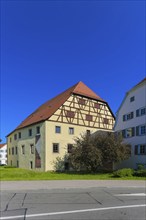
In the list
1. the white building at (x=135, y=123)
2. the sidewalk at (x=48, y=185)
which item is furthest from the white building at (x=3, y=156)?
the sidewalk at (x=48, y=185)

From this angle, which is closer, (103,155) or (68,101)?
(103,155)

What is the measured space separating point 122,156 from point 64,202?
19.8 m

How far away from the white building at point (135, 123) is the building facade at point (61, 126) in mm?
6359

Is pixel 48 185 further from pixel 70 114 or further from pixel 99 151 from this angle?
pixel 70 114

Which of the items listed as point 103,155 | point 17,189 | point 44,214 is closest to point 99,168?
point 103,155

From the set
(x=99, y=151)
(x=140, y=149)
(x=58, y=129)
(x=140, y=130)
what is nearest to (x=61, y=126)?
(x=58, y=129)

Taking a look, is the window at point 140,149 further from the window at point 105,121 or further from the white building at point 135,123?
the window at point 105,121

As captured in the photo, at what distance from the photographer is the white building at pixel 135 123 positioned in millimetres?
28500

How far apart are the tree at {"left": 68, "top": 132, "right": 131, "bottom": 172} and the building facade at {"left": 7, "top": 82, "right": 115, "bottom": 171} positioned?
18.7ft

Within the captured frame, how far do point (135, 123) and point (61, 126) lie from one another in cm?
1124

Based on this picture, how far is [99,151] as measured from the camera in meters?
27.9

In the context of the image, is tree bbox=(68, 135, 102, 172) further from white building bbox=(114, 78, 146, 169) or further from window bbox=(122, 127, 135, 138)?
window bbox=(122, 127, 135, 138)

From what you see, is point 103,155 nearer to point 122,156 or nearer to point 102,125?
point 122,156

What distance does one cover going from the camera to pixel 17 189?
1223cm
